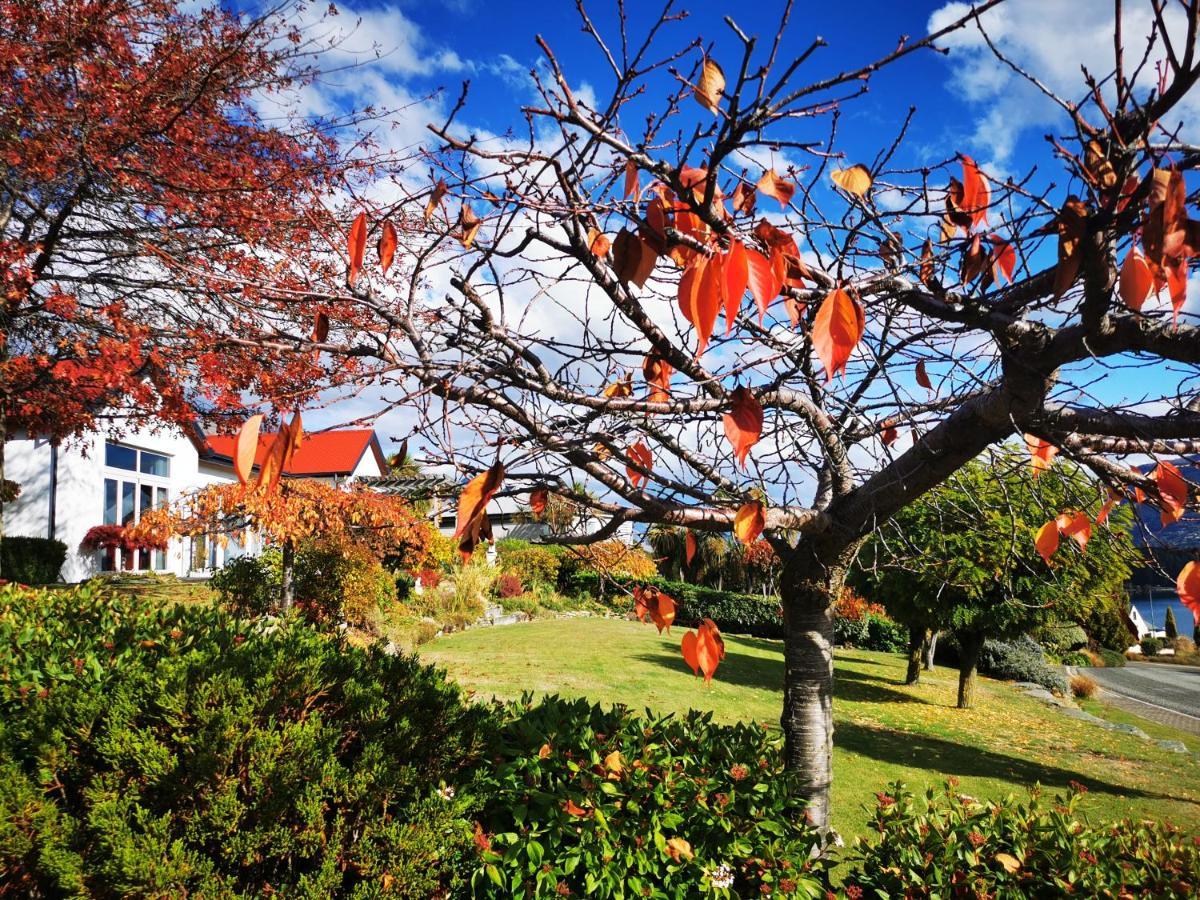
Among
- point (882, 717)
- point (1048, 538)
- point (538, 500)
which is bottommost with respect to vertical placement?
point (882, 717)

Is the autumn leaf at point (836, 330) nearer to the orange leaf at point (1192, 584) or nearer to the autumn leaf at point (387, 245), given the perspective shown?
the autumn leaf at point (387, 245)

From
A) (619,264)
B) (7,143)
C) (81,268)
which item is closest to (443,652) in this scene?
(81,268)

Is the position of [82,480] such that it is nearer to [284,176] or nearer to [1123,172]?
[284,176]

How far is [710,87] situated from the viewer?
68.8 inches

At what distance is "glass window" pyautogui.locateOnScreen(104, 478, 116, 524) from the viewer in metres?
18.1

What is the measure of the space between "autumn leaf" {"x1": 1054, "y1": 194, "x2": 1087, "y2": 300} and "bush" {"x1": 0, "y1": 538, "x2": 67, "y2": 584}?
675 inches

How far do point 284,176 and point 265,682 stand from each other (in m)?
6.61

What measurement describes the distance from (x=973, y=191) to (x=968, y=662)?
13185 mm

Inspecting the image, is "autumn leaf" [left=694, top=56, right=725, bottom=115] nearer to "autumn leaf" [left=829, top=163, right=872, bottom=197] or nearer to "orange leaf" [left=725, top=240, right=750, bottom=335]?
"autumn leaf" [left=829, top=163, right=872, bottom=197]

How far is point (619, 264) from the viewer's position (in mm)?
1772

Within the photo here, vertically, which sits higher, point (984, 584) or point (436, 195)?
point (436, 195)

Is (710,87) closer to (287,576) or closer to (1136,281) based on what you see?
Result: (1136,281)

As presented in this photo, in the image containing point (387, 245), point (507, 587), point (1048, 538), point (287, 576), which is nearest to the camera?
point (387, 245)

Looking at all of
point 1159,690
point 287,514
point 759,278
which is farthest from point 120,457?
point 1159,690
